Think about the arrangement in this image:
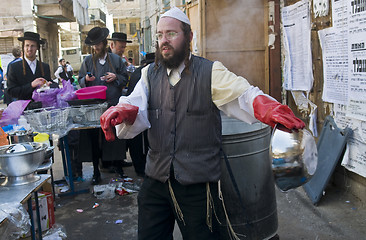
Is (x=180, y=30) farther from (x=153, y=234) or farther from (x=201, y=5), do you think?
(x=201, y=5)

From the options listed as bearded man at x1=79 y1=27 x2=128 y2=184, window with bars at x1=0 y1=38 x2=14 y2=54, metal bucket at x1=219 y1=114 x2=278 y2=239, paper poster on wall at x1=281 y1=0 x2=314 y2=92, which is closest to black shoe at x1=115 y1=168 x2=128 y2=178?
bearded man at x1=79 y1=27 x2=128 y2=184

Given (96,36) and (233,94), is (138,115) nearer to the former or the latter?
(233,94)

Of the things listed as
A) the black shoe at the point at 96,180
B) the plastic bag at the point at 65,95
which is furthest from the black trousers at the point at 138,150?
the plastic bag at the point at 65,95

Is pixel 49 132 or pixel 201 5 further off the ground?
pixel 201 5

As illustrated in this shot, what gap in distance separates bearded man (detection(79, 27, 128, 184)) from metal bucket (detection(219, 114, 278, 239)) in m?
2.71

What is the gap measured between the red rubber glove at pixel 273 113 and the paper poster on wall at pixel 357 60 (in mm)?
2076

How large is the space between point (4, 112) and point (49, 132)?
1.74 ft

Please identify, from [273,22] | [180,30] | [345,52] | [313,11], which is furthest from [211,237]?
[273,22]

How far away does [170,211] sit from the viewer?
8.16 feet

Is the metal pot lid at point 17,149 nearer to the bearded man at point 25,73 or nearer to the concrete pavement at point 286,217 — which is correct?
the concrete pavement at point 286,217

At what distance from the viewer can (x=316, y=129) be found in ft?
15.5

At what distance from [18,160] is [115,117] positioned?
32.9 inches

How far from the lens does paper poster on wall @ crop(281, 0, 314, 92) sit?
468 centimetres

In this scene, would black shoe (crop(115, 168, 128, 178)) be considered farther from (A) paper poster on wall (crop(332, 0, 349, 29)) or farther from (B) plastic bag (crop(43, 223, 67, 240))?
(A) paper poster on wall (crop(332, 0, 349, 29))
